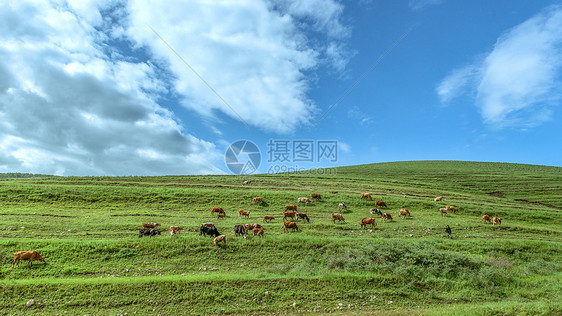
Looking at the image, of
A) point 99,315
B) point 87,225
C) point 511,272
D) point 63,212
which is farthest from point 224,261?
point 63,212

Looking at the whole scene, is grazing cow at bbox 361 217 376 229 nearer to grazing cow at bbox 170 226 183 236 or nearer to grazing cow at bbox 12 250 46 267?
grazing cow at bbox 170 226 183 236

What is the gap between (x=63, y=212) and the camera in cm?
2708

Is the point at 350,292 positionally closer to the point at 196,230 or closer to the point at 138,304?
the point at 138,304

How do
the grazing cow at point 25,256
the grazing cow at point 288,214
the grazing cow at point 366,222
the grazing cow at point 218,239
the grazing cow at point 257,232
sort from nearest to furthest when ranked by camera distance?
the grazing cow at point 25,256 → the grazing cow at point 218,239 → the grazing cow at point 257,232 → the grazing cow at point 366,222 → the grazing cow at point 288,214

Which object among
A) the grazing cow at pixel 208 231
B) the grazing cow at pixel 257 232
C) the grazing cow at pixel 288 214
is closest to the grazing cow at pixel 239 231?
the grazing cow at pixel 257 232

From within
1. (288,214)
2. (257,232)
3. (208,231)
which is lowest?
(257,232)

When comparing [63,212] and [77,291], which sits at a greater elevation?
[63,212]

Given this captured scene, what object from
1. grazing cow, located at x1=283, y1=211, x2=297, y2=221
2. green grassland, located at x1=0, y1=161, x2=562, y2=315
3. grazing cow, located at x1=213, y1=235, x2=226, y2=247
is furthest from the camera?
grazing cow, located at x1=283, y1=211, x2=297, y2=221

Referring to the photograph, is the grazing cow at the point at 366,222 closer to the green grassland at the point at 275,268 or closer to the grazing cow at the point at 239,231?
the green grassland at the point at 275,268

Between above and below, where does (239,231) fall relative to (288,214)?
below

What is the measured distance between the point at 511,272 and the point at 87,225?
31.0 meters

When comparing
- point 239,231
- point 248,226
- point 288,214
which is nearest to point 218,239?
point 239,231

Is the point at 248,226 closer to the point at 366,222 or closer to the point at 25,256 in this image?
the point at 366,222

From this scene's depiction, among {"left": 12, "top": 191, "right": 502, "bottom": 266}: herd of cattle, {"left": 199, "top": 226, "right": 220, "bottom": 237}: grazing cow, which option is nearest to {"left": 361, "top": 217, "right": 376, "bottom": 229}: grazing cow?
{"left": 12, "top": 191, "right": 502, "bottom": 266}: herd of cattle
